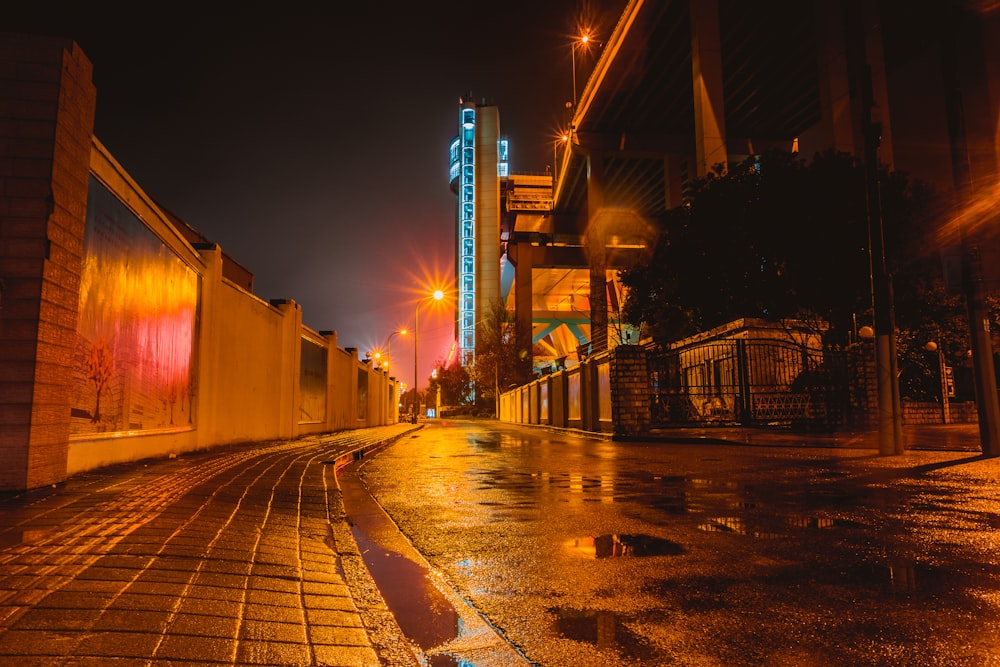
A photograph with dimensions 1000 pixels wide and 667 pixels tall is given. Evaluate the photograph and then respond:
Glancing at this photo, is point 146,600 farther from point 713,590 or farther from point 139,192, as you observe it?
point 139,192

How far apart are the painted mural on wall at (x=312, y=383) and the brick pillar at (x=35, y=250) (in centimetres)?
1390

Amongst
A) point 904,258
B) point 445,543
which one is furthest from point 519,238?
point 445,543

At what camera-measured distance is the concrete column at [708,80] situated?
30766mm

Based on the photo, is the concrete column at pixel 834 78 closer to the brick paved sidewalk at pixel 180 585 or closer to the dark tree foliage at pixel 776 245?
the dark tree foliage at pixel 776 245

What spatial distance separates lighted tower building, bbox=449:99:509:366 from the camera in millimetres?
98812

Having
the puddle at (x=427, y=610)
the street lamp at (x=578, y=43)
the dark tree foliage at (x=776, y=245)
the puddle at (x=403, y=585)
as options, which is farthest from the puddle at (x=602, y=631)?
the street lamp at (x=578, y=43)

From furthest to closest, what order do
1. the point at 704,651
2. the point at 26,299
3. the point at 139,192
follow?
the point at 139,192 → the point at 26,299 → the point at 704,651

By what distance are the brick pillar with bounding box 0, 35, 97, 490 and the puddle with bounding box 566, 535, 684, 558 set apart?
13.9 ft

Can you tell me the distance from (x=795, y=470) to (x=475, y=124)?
107 m

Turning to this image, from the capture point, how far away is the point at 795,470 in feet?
28.1

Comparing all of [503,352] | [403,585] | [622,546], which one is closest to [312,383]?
[622,546]

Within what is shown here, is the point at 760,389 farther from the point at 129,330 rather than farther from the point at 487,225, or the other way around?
the point at 487,225

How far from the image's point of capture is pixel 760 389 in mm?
18203

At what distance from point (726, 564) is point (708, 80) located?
31753mm
